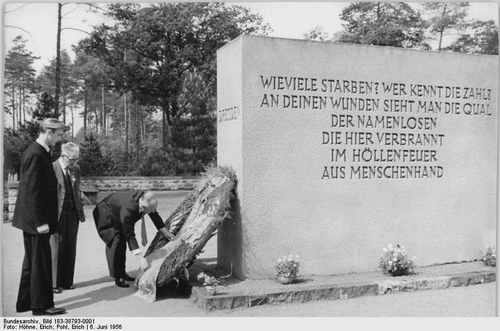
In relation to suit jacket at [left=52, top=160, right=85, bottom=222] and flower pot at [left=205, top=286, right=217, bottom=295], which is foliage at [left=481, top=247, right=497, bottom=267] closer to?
flower pot at [left=205, top=286, right=217, bottom=295]

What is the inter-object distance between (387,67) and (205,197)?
2949 mm

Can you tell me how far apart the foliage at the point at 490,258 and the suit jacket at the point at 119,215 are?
4.38 metres

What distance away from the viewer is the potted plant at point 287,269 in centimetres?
591

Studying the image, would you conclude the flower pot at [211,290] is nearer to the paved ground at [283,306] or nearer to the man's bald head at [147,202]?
the paved ground at [283,306]

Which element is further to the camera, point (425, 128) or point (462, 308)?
point (425, 128)

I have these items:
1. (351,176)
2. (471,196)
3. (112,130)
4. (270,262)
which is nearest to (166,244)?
(270,262)

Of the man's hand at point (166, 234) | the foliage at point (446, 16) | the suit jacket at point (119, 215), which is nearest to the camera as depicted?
the suit jacket at point (119, 215)

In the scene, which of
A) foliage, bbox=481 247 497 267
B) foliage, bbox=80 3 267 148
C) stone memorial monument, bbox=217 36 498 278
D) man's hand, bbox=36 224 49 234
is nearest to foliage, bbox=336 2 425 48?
foliage, bbox=80 3 267 148

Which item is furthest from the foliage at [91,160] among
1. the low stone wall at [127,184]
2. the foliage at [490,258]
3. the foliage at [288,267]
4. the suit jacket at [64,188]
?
the foliage at [490,258]

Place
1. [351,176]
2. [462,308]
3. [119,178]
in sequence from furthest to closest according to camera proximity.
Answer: [119,178], [351,176], [462,308]

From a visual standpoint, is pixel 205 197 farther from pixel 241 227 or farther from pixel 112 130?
pixel 112 130

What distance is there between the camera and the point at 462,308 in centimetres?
566

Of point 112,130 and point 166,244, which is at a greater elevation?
point 112,130

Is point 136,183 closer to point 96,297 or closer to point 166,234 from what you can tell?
point 166,234
